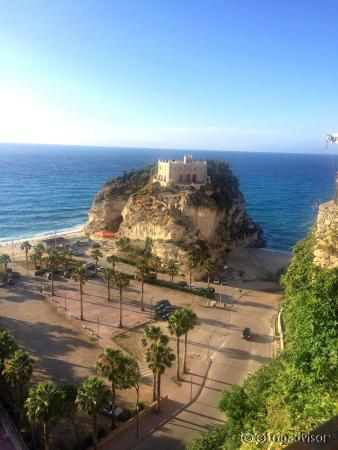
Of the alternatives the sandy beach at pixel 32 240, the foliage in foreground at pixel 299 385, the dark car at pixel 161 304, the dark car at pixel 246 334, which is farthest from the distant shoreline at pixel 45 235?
the foliage in foreground at pixel 299 385

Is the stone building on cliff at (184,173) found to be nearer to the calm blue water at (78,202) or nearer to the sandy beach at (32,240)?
the calm blue water at (78,202)

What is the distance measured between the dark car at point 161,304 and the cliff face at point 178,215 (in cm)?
1574

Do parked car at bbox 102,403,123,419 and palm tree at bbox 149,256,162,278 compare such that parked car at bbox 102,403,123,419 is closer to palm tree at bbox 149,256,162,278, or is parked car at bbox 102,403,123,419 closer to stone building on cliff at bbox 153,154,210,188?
palm tree at bbox 149,256,162,278

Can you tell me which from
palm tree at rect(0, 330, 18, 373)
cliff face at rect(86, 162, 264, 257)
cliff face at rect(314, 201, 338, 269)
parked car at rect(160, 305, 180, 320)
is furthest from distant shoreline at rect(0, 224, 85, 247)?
cliff face at rect(314, 201, 338, 269)

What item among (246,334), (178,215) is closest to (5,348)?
(246,334)

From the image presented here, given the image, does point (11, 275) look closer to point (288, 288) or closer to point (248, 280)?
point (248, 280)

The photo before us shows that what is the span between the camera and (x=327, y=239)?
27.1 m

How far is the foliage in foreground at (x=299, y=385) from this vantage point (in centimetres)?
1541

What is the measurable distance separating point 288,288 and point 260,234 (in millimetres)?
55789

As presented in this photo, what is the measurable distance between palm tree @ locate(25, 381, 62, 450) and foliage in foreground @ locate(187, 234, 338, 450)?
310 inches

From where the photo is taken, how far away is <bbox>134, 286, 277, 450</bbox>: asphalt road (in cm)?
2628

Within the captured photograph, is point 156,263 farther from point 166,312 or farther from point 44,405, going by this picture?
point 44,405

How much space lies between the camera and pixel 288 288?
30.5 m

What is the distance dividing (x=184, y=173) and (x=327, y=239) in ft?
164
